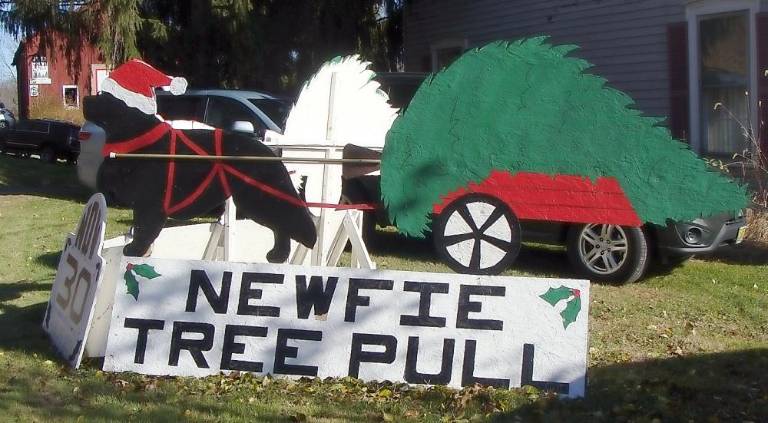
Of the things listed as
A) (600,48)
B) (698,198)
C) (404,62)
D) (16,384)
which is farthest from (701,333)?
(404,62)

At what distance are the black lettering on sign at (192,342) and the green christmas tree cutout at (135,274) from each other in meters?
0.33

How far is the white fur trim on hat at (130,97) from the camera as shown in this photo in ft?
20.6

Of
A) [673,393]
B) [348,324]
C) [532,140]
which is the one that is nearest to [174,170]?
[348,324]

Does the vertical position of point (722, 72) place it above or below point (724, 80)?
above

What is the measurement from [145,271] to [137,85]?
4.03 ft

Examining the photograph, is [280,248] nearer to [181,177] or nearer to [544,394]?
[181,177]

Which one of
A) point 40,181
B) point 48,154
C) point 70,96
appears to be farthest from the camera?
point 70,96

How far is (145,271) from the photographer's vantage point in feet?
19.6

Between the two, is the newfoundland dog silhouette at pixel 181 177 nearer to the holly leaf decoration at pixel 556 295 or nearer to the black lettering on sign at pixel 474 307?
the black lettering on sign at pixel 474 307

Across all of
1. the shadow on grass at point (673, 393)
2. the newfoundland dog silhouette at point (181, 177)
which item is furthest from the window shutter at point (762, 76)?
the newfoundland dog silhouette at point (181, 177)

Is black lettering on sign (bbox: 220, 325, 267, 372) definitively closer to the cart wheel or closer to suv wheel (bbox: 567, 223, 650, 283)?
the cart wheel

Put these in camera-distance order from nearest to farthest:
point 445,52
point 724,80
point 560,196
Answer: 1. point 560,196
2. point 724,80
3. point 445,52

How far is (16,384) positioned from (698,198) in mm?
4072

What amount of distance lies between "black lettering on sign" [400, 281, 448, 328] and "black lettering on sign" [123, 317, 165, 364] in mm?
1496
